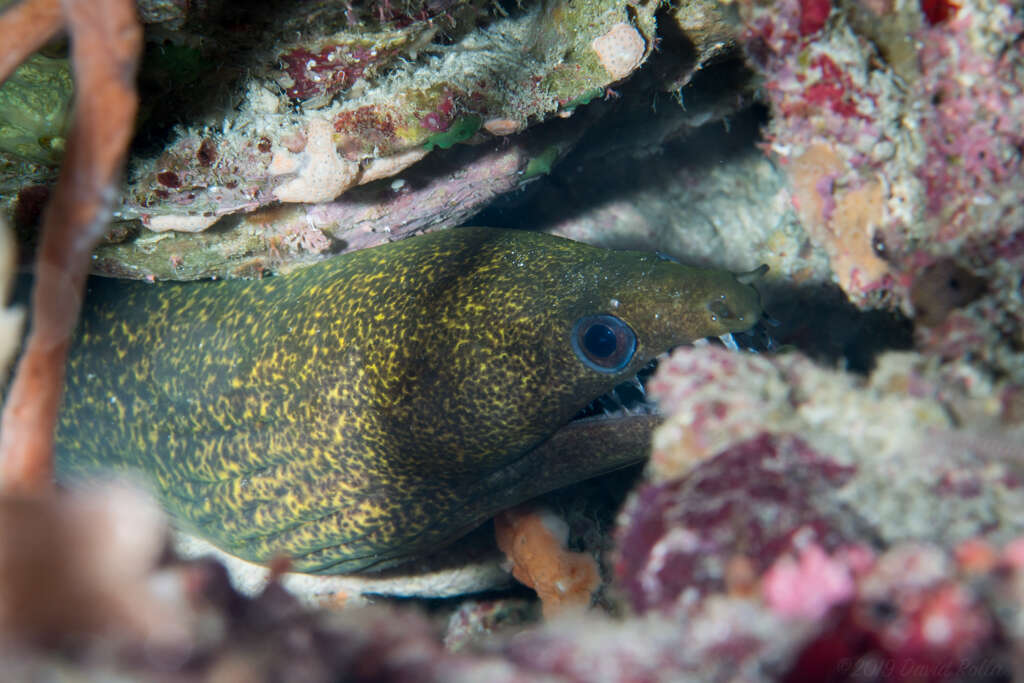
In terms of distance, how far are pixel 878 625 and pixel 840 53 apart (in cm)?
203

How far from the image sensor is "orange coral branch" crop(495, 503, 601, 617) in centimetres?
389

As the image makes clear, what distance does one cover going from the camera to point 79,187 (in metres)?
1.41

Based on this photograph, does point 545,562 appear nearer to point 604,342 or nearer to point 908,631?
point 604,342

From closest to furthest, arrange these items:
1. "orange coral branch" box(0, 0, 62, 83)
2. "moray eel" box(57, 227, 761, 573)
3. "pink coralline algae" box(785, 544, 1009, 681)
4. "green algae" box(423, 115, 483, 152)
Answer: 1. "pink coralline algae" box(785, 544, 1009, 681)
2. "orange coral branch" box(0, 0, 62, 83)
3. "green algae" box(423, 115, 483, 152)
4. "moray eel" box(57, 227, 761, 573)

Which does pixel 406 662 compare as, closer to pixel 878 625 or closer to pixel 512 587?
pixel 878 625

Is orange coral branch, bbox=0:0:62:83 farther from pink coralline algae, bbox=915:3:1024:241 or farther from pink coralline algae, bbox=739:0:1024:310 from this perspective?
pink coralline algae, bbox=915:3:1024:241

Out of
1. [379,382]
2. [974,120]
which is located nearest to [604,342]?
[379,382]

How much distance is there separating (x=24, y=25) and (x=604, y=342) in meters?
2.49

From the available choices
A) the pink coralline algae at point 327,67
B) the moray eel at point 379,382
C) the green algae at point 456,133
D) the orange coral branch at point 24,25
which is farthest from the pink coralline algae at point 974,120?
the orange coral branch at point 24,25

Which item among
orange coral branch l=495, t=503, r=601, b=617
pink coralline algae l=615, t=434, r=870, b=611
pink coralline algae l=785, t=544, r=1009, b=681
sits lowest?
orange coral branch l=495, t=503, r=601, b=617

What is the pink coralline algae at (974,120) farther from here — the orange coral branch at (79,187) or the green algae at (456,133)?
the orange coral branch at (79,187)

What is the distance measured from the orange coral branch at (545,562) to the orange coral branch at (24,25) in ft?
11.7

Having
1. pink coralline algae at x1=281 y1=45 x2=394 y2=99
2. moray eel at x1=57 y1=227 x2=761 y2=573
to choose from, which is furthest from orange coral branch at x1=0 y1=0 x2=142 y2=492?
moray eel at x1=57 y1=227 x2=761 y2=573

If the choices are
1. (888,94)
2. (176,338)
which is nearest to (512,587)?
(176,338)
